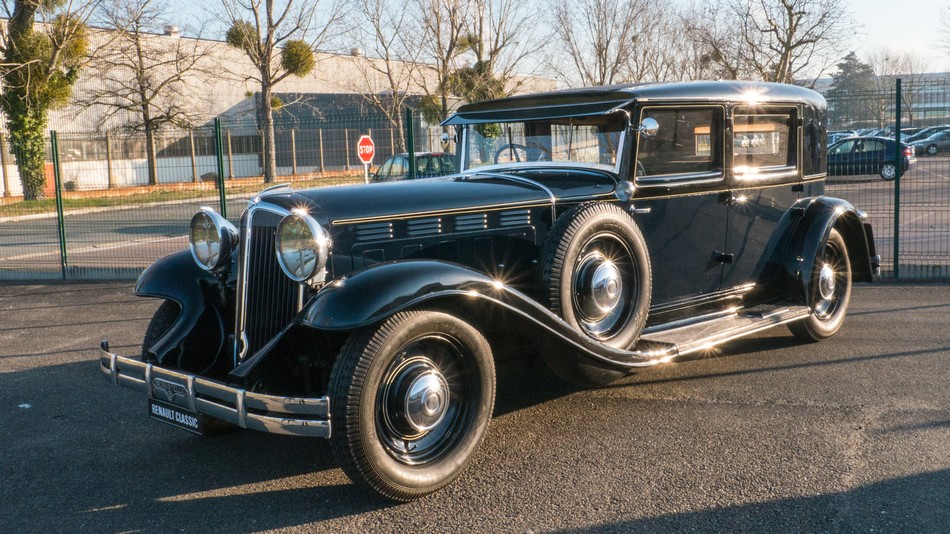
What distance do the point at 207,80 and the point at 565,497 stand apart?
33491 mm

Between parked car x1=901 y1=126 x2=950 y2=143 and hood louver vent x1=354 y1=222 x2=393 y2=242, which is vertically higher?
parked car x1=901 y1=126 x2=950 y2=143

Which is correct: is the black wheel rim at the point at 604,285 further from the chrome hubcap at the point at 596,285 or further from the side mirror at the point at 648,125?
the side mirror at the point at 648,125

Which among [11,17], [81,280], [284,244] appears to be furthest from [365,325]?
[11,17]

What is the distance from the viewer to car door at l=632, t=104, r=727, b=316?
205 inches

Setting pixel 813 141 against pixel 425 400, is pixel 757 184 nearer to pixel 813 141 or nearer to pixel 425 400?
pixel 813 141

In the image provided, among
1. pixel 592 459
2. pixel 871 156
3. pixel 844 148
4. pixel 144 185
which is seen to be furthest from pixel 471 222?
pixel 144 185

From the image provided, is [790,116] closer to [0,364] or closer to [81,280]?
[0,364]

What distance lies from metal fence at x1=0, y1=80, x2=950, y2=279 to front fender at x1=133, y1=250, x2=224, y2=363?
467cm

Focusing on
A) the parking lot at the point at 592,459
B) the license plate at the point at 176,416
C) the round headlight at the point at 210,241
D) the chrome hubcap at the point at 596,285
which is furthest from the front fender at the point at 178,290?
the chrome hubcap at the point at 596,285

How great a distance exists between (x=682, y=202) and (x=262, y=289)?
9.19 ft

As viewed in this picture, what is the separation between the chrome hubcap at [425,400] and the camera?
3.73 meters

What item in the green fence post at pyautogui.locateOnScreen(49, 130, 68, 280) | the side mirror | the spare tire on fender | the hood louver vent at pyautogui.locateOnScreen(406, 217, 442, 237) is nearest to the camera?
the hood louver vent at pyautogui.locateOnScreen(406, 217, 442, 237)

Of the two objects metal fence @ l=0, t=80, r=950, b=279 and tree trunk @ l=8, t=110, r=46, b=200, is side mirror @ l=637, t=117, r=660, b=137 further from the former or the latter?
tree trunk @ l=8, t=110, r=46, b=200

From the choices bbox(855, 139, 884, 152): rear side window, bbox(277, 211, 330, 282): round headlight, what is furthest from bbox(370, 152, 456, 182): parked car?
bbox(277, 211, 330, 282): round headlight
